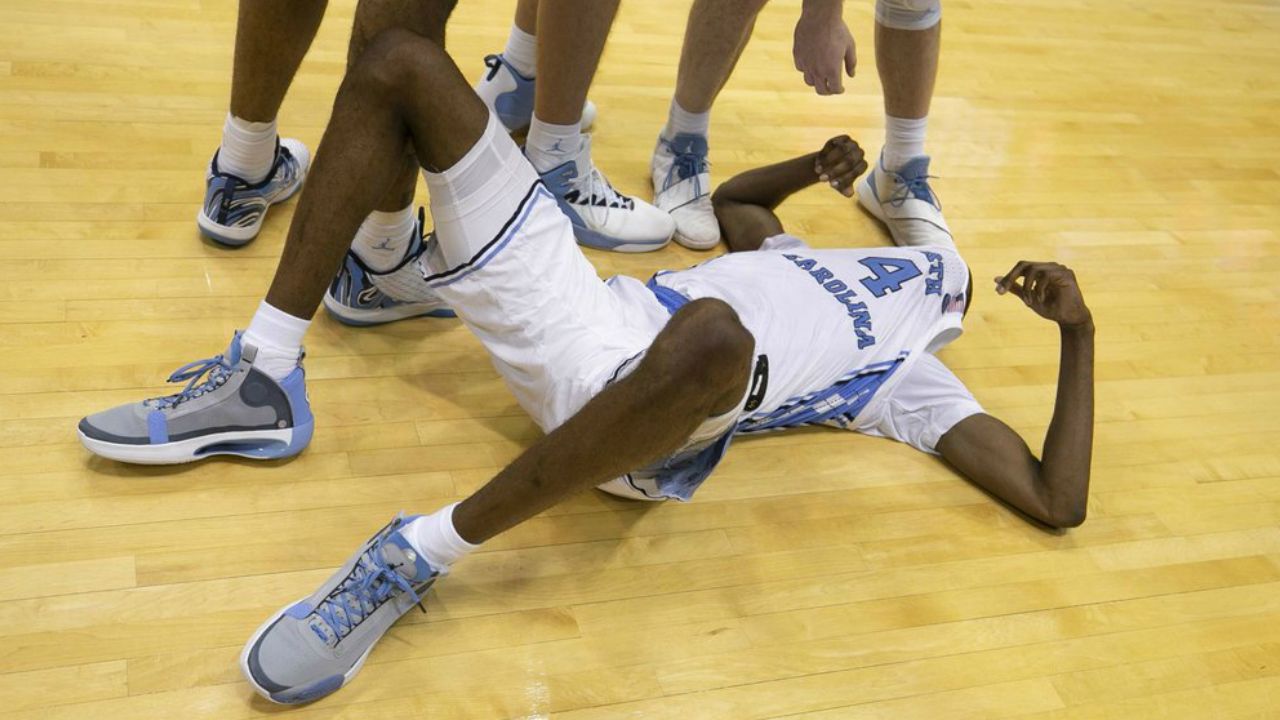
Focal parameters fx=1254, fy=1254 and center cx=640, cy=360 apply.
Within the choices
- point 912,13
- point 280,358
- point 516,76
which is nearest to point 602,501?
point 280,358

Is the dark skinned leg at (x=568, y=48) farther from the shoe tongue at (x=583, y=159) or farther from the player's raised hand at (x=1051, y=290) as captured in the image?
the player's raised hand at (x=1051, y=290)

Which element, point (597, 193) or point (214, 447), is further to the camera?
point (597, 193)

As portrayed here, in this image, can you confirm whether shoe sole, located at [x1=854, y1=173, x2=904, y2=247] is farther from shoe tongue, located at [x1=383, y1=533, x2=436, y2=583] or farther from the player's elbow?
shoe tongue, located at [x1=383, y1=533, x2=436, y2=583]

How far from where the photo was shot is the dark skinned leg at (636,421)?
139 centimetres

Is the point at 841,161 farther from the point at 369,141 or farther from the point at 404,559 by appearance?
the point at 404,559

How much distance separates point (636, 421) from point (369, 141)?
497 millimetres

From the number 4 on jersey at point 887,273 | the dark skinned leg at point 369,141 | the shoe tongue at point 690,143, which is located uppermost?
the dark skinned leg at point 369,141

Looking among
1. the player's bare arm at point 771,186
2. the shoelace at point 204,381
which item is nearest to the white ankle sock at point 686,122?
the player's bare arm at point 771,186

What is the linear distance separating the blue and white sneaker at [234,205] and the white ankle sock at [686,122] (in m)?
0.75

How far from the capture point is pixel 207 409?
5.36 ft

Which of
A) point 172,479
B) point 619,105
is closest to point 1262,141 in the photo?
point 619,105

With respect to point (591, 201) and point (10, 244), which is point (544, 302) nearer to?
point (591, 201)

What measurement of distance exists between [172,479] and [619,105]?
1460 millimetres

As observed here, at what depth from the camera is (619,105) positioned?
9.14ft
